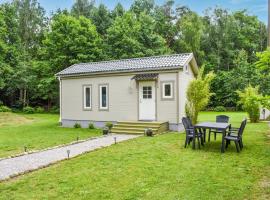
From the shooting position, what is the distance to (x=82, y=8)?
34.9m

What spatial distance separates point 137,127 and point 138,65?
11.0ft

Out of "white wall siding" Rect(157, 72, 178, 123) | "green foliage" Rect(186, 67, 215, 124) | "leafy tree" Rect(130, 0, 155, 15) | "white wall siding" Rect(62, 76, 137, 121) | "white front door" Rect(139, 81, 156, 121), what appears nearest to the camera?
"white wall siding" Rect(157, 72, 178, 123)

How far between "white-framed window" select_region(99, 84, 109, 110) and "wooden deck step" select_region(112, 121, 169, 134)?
1574 mm

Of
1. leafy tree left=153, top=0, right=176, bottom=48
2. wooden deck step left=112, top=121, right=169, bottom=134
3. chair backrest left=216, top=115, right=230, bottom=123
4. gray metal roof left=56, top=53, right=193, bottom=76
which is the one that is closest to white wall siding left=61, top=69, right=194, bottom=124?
gray metal roof left=56, top=53, right=193, bottom=76

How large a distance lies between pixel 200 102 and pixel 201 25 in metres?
25.0

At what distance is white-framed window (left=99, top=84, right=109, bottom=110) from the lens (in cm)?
1447

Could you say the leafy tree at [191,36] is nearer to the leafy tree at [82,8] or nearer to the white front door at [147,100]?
the leafy tree at [82,8]

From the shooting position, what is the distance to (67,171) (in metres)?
6.25

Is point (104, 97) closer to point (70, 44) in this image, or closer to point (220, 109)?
point (70, 44)

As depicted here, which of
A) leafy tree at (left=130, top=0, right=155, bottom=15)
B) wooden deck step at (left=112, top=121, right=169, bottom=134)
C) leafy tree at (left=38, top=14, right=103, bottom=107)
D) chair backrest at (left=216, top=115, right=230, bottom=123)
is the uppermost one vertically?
leafy tree at (left=130, top=0, right=155, bottom=15)

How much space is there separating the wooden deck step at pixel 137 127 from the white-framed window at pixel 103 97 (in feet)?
5.16

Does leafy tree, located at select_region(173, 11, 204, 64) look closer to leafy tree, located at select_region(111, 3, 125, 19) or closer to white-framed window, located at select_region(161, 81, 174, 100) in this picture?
leafy tree, located at select_region(111, 3, 125, 19)

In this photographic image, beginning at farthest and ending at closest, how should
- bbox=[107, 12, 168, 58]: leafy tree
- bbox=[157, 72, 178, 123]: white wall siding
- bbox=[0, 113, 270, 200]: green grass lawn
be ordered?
bbox=[107, 12, 168, 58]: leafy tree < bbox=[157, 72, 178, 123]: white wall siding < bbox=[0, 113, 270, 200]: green grass lawn

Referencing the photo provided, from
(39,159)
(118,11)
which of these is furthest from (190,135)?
(118,11)
